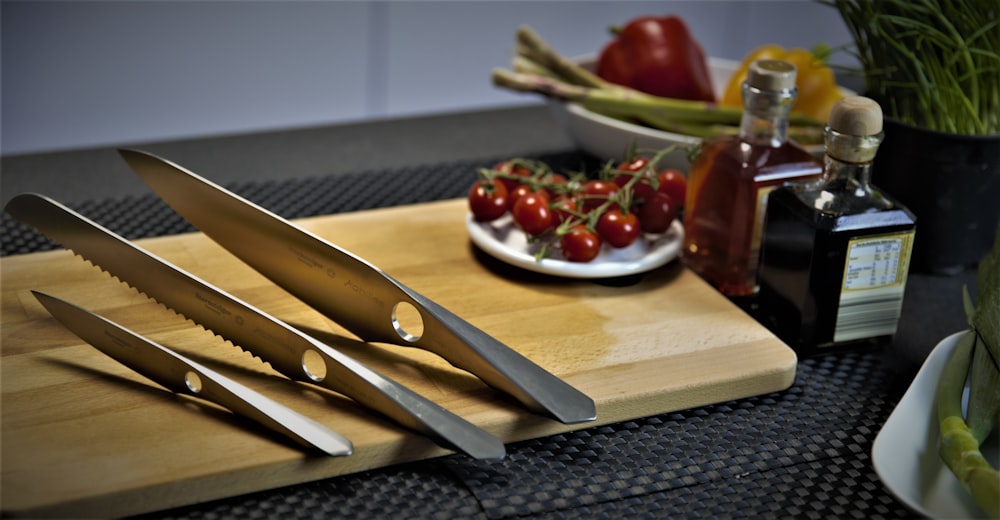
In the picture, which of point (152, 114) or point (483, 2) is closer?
point (152, 114)

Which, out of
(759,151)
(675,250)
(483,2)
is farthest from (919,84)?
(483,2)

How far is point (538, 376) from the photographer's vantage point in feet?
2.39

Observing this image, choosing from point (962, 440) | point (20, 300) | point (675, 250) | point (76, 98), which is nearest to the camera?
point (962, 440)

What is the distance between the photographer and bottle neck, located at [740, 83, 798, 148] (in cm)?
89

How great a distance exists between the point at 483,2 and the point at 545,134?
0.95m

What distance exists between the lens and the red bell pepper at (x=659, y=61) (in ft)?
4.23

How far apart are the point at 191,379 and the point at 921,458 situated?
516 millimetres

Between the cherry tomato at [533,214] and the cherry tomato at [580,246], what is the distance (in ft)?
0.10

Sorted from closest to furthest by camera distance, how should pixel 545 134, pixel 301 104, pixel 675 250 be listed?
1. pixel 675 250
2. pixel 545 134
3. pixel 301 104

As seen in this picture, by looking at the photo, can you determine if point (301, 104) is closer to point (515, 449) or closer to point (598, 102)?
point (598, 102)

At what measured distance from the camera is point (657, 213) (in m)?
0.97

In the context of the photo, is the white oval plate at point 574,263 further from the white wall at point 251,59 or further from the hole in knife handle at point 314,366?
the white wall at point 251,59

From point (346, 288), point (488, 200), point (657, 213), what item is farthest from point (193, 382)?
point (657, 213)

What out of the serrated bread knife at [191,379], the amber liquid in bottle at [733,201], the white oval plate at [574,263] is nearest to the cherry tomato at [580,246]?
the white oval plate at [574,263]
